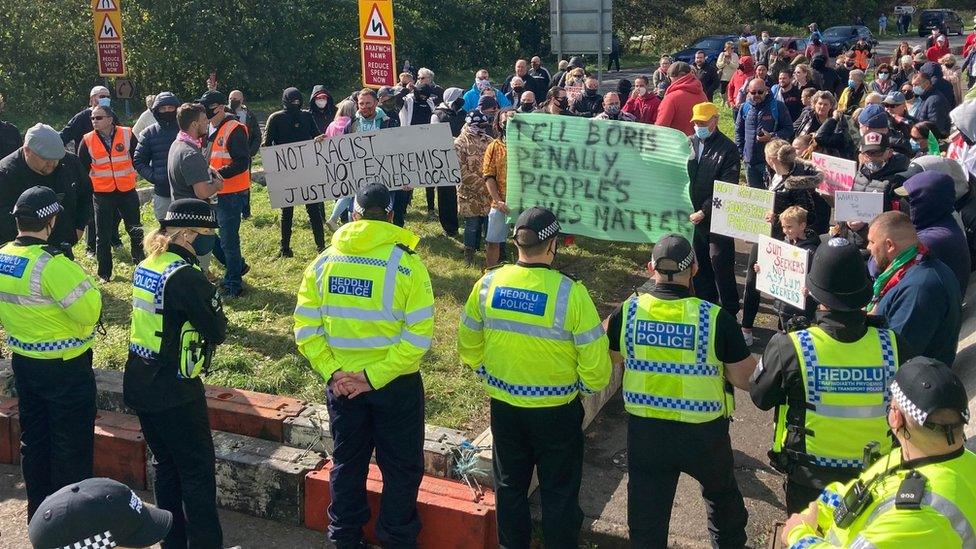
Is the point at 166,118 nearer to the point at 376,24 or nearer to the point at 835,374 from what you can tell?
the point at 376,24

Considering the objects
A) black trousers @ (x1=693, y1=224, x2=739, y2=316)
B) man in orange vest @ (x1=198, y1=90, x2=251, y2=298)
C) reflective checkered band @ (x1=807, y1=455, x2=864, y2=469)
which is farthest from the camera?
man in orange vest @ (x1=198, y1=90, x2=251, y2=298)

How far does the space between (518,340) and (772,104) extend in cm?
856

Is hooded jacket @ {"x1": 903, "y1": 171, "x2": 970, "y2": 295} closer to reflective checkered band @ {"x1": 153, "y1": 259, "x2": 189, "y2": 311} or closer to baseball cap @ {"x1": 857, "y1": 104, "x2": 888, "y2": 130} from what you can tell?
baseball cap @ {"x1": 857, "y1": 104, "x2": 888, "y2": 130}

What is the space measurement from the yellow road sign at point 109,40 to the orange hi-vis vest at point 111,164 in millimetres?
8385

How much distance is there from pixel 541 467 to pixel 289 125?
6648 millimetres

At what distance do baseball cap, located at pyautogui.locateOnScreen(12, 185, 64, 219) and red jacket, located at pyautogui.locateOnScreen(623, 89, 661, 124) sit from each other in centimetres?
937

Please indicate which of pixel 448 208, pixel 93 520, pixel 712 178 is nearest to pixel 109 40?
pixel 448 208

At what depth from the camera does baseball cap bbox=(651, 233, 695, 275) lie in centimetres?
450

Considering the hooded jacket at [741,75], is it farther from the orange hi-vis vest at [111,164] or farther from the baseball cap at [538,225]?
the baseball cap at [538,225]

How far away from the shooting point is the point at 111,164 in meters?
10.0

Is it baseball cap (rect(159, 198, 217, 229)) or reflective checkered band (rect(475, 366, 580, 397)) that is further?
baseball cap (rect(159, 198, 217, 229))

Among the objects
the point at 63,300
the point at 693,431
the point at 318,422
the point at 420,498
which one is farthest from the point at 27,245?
the point at 693,431

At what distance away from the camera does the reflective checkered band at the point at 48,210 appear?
558 cm

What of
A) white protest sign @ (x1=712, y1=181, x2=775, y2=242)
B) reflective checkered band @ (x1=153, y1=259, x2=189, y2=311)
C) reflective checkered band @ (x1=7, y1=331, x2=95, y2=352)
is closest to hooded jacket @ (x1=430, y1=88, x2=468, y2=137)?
white protest sign @ (x1=712, y1=181, x2=775, y2=242)
